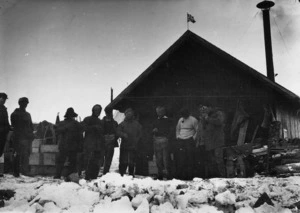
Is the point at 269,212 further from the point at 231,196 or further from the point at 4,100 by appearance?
the point at 4,100

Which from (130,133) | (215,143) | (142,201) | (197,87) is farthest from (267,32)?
(142,201)

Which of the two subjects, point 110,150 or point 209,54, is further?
point 209,54

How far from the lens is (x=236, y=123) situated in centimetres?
980

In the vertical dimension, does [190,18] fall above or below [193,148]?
above

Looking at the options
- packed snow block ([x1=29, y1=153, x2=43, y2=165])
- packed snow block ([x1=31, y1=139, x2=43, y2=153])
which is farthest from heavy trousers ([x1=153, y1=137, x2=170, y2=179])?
packed snow block ([x1=31, y1=139, x2=43, y2=153])

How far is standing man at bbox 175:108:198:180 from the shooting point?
7.38m

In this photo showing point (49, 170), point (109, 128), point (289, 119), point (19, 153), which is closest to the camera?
point (19, 153)

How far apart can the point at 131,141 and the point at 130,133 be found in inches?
7.6

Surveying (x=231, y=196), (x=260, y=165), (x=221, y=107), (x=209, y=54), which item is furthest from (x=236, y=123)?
(x=231, y=196)

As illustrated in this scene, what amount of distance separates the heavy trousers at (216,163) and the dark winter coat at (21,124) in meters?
4.34

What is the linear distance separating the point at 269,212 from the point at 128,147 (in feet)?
14.2

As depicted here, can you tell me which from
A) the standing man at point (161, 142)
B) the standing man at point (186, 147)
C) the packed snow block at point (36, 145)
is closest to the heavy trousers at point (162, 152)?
the standing man at point (161, 142)

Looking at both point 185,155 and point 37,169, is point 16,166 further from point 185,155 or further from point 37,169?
point 185,155

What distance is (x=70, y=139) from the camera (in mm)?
7305
